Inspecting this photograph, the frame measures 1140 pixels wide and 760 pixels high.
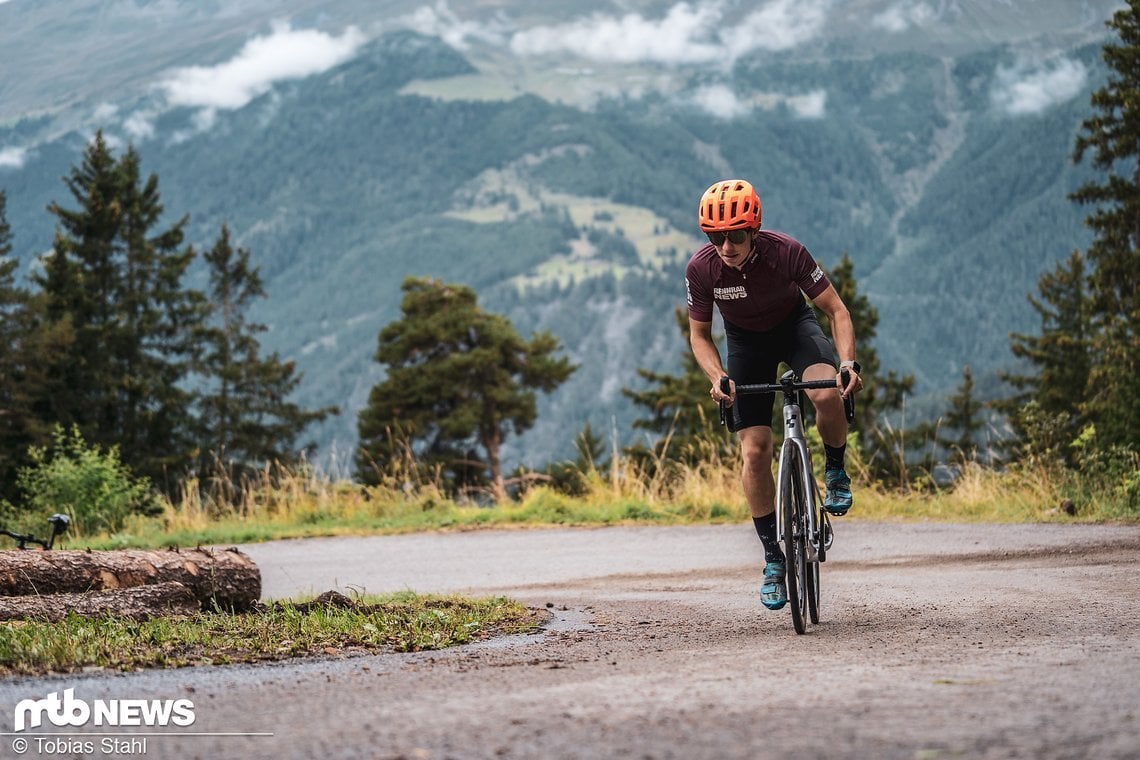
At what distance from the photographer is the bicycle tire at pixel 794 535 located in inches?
251

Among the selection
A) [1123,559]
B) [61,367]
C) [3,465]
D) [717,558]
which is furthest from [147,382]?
[1123,559]

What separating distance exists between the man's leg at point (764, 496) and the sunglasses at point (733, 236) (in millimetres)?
995

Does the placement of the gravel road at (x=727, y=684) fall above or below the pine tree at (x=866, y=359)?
below

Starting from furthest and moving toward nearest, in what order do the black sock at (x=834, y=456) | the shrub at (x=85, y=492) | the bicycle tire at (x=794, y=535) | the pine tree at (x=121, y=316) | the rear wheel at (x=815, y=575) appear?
the pine tree at (x=121, y=316), the shrub at (x=85, y=492), the black sock at (x=834, y=456), the rear wheel at (x=815, y=575), the bicycle tire at (x=794, y=535)

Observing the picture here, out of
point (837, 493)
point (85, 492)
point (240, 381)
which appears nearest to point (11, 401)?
point (240, 381)

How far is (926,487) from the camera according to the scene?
1541 centimetres

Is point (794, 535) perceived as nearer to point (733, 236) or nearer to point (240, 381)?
point (733, 236)

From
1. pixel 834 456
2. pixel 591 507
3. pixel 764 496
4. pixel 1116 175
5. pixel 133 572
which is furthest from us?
pixel 1116 175

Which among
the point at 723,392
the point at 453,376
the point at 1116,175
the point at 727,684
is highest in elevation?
the point at 1116,175

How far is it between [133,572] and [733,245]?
13.2 feet

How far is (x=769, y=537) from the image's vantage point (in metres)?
6.96

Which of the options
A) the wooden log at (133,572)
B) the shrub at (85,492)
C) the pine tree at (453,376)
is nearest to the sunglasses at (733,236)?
the wooden log at (133,572)

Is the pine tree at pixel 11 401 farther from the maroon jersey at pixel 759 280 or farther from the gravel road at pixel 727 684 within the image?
the maroon jersey at pixel 759 280

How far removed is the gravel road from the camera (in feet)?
12.4
